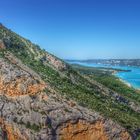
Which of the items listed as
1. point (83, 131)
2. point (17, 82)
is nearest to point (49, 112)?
point (83, 131)

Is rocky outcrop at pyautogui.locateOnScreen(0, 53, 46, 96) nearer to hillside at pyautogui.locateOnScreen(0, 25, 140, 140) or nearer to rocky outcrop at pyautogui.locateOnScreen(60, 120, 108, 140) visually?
hillside at pyautogui.locateOnScreen(0, 25, 140, 140)

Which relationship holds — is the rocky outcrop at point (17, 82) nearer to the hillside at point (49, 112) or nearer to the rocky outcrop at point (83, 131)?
the hillside at point (49, 112)

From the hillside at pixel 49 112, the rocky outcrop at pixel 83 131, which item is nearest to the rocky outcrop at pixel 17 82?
the hillside at pixel 49 112

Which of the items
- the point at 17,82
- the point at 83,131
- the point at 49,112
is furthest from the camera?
the point at 17,82

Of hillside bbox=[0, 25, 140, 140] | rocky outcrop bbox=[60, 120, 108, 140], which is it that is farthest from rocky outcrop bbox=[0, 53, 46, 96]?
rocky outcrop bbox=[60, 120, 108, 140]

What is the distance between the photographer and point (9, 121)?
28500 millimetres

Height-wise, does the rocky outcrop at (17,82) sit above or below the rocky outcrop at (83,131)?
above

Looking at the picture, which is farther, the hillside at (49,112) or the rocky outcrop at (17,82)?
the rocky outcrop at (17,82)

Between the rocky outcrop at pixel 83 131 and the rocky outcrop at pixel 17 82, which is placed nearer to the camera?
the rocky outcrop at pixel 83 131

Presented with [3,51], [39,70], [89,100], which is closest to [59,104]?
[89,100]

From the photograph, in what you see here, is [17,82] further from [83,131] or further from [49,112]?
[83,131]

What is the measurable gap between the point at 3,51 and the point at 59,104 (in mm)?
10031

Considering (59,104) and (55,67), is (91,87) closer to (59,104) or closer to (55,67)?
(55,67)

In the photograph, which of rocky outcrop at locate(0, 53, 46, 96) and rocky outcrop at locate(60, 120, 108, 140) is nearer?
rocky outcrop at locate(60, 120, 108, 140)
